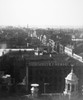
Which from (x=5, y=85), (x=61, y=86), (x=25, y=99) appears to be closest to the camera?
(x=25, y=99)

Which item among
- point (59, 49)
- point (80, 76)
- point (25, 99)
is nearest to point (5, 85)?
point (25, 99)

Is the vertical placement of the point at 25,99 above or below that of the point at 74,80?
below

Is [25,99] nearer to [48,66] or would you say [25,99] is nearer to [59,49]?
[48,66]

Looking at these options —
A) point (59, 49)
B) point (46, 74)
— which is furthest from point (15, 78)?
point (59, 49)

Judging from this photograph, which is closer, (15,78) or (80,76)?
(80,76)

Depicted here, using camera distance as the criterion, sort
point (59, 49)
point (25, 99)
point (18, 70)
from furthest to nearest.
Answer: point (59, 49) → point (18, 70) → point (25, 99)

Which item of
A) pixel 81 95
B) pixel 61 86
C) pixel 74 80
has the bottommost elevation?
pixel 61 86

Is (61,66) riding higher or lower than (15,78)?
higher

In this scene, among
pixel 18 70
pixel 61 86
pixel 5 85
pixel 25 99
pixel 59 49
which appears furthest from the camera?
pixel 59 49

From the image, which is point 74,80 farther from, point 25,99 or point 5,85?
point 5,85
